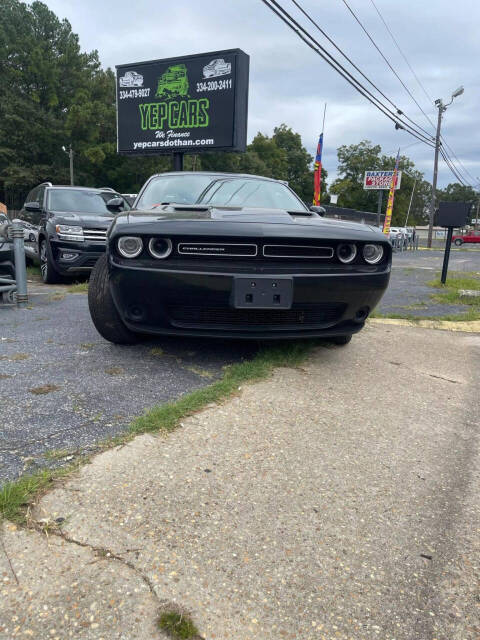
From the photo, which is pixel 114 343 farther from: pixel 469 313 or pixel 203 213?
pixel 469 313

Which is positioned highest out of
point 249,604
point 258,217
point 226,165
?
point 226,165

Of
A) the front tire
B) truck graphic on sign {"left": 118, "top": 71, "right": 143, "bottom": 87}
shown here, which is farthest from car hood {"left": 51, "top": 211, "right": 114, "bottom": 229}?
truck graphic on sign {"left": 118, "top": 71, "right": 143, "bottom": 87}

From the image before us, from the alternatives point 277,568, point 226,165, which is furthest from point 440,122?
point 277,568

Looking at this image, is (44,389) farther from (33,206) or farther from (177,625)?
(33,206)

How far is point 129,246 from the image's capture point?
2.86m

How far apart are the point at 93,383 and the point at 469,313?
4524 mm

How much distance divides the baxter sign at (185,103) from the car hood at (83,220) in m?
5.91

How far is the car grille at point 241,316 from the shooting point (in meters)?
2.93

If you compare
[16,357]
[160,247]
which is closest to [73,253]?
[16,357]

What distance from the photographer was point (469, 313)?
18.2 ft

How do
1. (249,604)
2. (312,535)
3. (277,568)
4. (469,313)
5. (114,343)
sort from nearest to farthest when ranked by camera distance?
(249,604) → (277,568) → (312,535) → (114,343) → (469,313)

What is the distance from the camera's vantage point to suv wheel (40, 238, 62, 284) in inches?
274

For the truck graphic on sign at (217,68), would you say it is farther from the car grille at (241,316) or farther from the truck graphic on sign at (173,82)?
the car grille at (241,316)

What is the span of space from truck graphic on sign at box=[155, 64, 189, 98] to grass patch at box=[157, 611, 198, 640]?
501 inches
